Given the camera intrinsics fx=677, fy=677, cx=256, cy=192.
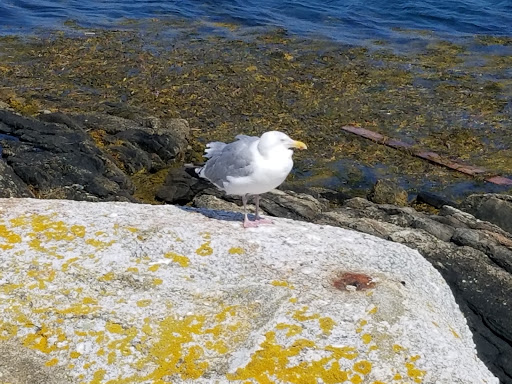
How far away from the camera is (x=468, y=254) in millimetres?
8195

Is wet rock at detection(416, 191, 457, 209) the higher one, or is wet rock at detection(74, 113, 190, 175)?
wet rock at detection(416, 191, 457, 209)

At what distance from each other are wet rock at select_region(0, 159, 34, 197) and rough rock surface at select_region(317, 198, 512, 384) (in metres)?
4.11

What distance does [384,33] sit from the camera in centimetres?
2419

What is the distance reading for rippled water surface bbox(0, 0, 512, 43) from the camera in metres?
24.4

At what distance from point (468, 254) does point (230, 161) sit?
345cm

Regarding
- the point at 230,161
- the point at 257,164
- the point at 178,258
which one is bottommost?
the point at 178,258

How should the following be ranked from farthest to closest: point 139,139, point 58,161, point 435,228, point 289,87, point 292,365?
point 289,87, point 139,139, point 58,161, point 435,228, point 292,365

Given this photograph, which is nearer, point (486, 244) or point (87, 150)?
point (486, 244)

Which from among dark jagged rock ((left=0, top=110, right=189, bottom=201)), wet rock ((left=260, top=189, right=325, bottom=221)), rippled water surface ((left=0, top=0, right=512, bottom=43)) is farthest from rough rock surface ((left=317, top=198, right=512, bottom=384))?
rippled water surface ((left=0, top=0, right=512, bottom=43))

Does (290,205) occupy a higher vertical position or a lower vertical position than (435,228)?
lower

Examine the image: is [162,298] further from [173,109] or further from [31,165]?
→ [173,109]

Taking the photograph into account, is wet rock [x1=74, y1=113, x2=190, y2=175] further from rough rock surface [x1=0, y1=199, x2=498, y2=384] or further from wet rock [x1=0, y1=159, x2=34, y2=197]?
rough rock surface [x1=0, y1=199, x2=498, y2=384]

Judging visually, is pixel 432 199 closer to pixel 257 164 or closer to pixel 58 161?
pixel 58 161

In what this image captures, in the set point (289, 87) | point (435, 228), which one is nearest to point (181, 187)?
point (435, 228)
